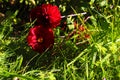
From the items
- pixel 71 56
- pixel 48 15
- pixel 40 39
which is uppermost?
pixel 48 15

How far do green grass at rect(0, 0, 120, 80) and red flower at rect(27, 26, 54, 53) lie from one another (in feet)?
0.28

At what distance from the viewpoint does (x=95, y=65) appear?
2.91m

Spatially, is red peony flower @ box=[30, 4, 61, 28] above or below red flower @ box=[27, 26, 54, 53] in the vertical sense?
above

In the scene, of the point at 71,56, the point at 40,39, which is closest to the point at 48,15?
the point at 40,39

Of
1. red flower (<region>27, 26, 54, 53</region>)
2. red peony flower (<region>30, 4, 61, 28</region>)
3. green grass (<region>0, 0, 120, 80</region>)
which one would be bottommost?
green grass (<region>0, 0, 120, 80</region>)

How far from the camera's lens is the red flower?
3.03m

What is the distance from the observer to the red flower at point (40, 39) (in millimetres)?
3029

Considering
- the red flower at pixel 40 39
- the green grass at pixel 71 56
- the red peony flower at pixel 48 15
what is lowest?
the green grass at pixel 71 56

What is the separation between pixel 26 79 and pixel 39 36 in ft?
1.37

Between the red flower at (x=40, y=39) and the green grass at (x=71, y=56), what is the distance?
86 millimetres

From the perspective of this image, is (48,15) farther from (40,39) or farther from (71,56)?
(71,56)

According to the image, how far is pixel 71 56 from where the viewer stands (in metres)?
3.14

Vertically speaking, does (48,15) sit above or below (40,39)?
above

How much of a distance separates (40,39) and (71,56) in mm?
251
